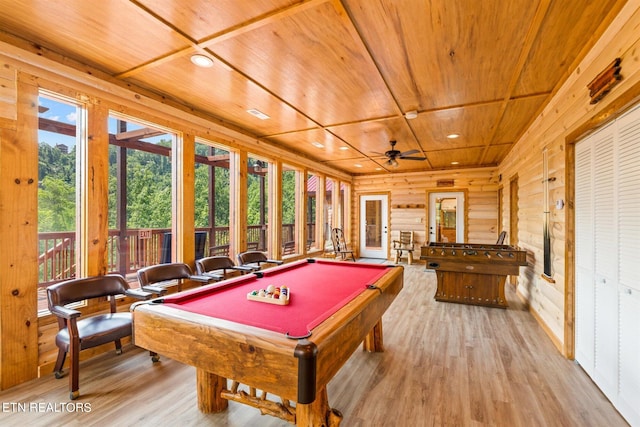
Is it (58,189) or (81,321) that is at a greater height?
(58,189)

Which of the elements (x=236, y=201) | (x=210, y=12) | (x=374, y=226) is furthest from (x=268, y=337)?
(x=374, y=226)

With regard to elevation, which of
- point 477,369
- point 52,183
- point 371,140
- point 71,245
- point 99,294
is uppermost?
point 371,140

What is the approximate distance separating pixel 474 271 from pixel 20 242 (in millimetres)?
→ 5154

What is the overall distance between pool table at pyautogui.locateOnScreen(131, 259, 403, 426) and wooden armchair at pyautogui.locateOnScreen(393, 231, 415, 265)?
588 cm

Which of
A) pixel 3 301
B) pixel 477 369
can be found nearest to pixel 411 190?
pixel 477 369

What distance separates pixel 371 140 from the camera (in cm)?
501

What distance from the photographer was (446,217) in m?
7.86

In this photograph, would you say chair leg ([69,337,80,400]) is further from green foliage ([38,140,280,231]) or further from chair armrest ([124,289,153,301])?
green foliage ([38,140,280,231])

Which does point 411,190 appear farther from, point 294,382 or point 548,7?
point 294,382

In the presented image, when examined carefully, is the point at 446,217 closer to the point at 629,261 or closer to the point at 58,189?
the point at 629,261

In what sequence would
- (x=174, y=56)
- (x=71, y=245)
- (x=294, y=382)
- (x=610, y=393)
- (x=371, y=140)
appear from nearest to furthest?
(x=294, y=382)
(x=610, y=393)
(x=174, y=56)
(x=71, y=245)
(x=371, y=140)

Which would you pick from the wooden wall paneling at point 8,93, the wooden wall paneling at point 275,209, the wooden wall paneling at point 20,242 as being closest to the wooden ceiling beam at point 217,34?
the wooden wall paneling at point 8,93

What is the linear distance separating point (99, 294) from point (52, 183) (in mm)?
1166

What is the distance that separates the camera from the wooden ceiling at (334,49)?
72.9 inches
